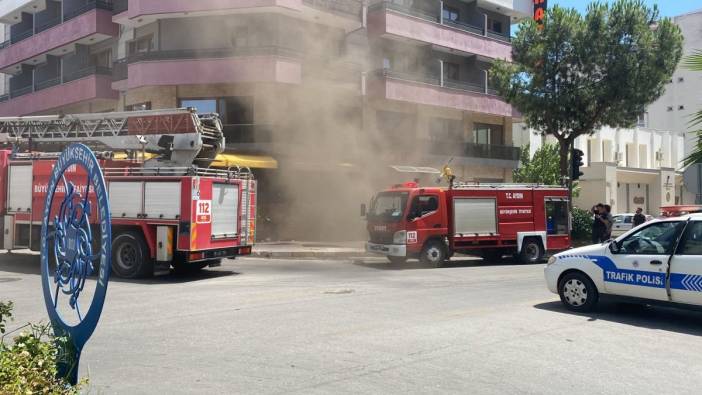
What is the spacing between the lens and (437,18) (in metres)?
24.1

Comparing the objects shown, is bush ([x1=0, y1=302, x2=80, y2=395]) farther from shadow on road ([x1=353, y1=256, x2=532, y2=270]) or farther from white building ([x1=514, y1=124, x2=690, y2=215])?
white building ([x1=514, y1=124, x2=690, y2=215])

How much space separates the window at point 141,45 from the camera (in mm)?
21047

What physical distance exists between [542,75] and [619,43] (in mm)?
2418

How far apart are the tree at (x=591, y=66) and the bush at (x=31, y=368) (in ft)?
59.3

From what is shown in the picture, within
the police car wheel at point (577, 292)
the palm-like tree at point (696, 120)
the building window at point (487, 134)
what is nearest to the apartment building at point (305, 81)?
the building window at point (487, 134)

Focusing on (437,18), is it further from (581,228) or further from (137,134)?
(137,134)

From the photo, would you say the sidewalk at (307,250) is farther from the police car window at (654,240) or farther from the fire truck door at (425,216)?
the police car window at (654,240)

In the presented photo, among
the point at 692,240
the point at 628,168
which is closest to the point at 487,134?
the point at 628,168

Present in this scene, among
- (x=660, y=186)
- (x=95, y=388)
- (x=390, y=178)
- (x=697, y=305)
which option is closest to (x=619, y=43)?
(x=390, y=178)

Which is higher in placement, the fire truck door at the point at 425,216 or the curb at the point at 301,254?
the fire truck door at the point at 425,216

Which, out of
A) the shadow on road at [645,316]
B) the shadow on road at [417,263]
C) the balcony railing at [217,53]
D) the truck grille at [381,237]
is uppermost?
the balcony railing at [217,53]

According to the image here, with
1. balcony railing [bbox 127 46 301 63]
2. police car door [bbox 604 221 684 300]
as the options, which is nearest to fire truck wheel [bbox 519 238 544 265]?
police car door [bbox 604 221 684 300]

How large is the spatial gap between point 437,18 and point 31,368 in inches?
923

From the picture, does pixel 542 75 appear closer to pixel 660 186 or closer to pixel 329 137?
pixel 329 137
